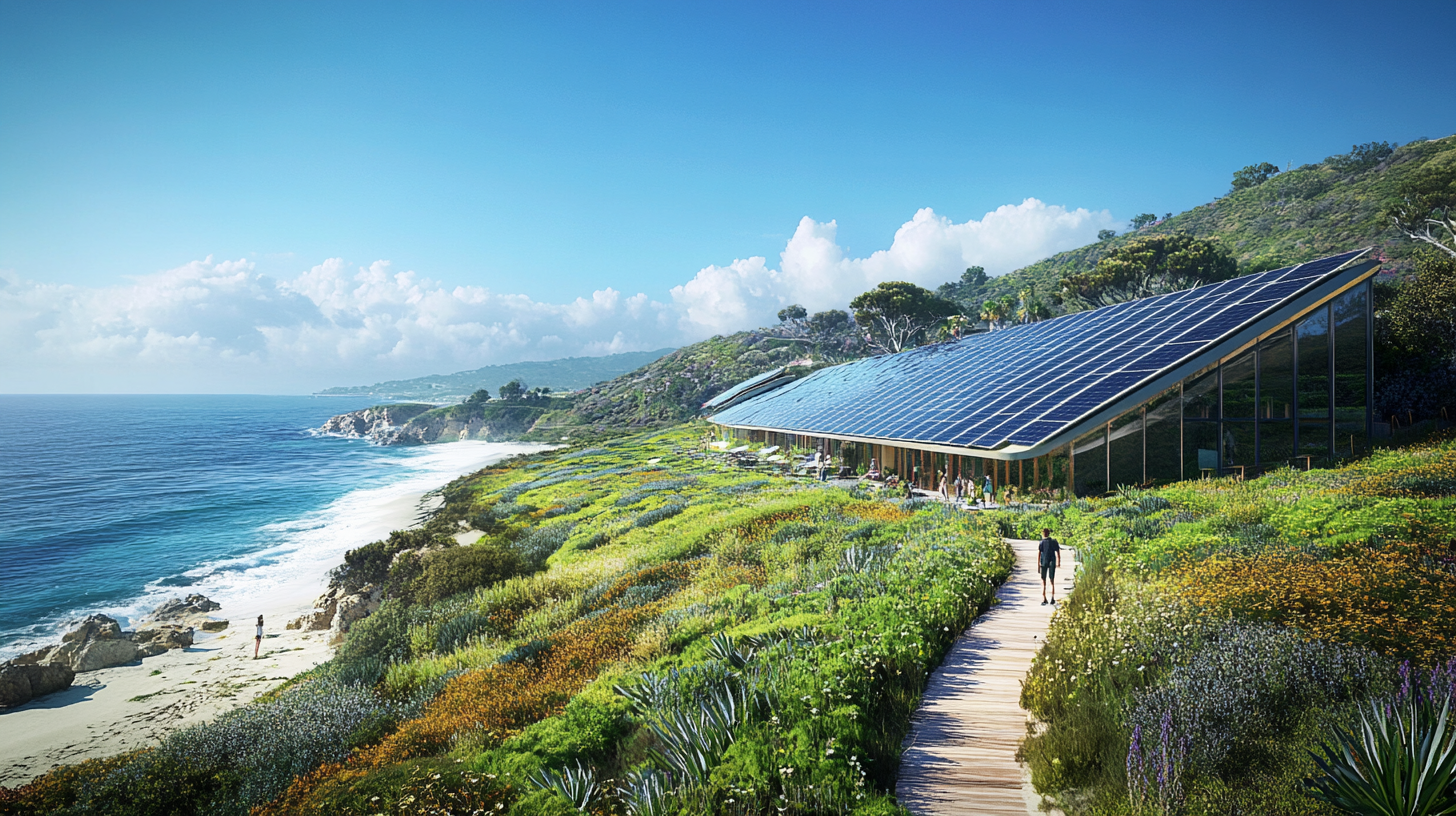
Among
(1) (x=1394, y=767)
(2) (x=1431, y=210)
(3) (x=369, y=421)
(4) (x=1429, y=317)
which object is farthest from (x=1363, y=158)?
(3) (x=369, y=421)

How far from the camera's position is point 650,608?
44.3 feet

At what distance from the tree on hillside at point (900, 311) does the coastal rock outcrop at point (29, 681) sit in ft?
262

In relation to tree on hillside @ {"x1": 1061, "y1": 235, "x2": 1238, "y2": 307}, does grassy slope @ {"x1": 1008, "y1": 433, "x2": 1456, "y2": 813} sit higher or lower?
lower

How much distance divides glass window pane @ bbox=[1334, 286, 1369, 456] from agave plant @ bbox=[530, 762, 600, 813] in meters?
28.1

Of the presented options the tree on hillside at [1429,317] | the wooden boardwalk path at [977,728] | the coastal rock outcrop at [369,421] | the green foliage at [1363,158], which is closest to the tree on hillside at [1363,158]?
the green foliage at [1363,158]

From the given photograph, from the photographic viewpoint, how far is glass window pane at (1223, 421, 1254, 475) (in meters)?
21.5

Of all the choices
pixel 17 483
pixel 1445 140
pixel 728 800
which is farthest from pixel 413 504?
pixel 1445 140

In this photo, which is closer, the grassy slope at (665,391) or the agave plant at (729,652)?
the agave plant at (729,652)

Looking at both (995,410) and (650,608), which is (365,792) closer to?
(650,608)

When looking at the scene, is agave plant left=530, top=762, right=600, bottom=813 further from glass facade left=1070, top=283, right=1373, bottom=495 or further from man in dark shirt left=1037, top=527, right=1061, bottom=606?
glass facade left=1070, top=283, right=1373, bottom=495

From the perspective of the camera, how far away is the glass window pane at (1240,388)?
70.4 ft

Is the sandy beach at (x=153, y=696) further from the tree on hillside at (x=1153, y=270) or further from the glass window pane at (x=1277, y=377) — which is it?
the tree on hillside at (x=1153, y=270)

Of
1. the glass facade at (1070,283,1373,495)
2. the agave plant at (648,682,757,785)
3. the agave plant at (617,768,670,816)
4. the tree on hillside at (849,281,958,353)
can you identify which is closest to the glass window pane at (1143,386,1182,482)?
the glass facade at (1070,283,1373,495)

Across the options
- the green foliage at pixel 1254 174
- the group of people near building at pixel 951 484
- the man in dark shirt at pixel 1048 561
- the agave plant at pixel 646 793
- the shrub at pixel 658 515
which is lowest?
the shrub at pixel 658 515
